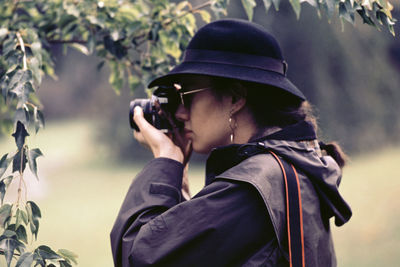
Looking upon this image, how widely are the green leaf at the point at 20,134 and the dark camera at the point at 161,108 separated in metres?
0.38

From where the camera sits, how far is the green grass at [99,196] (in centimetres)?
485

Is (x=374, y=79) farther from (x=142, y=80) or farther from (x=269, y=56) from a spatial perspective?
(x=269, y=56)

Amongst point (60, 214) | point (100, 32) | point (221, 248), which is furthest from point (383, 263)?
point (221, 248)

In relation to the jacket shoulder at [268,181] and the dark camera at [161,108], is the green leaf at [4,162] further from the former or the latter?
the jacket shoulder at [268,181]

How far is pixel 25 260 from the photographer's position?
4.38ft

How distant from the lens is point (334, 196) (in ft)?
4.43

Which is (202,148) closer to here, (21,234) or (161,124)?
(161,124)

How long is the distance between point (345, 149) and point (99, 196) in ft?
8.83

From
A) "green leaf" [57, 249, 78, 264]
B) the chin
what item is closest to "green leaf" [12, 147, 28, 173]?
"green leaf" [57, 249, 78, 264]

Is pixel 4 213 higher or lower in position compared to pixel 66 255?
higher

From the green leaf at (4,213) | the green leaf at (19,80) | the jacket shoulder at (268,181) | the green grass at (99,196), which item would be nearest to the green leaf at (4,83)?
the green leaf at (19,80)

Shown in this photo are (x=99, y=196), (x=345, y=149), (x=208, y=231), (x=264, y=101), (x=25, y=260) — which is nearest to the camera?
(x=208, y=231)

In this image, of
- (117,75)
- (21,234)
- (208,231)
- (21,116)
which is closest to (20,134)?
(21,116)

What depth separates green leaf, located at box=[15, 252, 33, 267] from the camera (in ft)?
4.35
